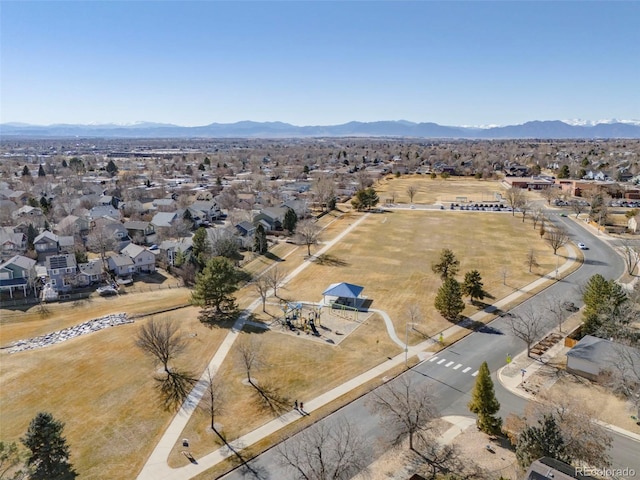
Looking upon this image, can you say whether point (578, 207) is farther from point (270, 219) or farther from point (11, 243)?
point (11, 243)

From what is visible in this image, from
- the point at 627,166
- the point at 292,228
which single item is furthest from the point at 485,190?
the point at 292,228

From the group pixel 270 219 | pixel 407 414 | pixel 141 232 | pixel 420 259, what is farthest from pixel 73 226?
pixel 407 414

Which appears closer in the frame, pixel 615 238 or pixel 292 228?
pixel 615 238

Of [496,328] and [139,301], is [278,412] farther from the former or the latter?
[139,301]

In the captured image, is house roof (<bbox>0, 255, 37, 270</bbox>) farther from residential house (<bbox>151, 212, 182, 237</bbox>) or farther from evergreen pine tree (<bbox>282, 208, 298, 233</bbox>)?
evergreen pine tree (<bbox>282, 208, 298, 233</bbox>)

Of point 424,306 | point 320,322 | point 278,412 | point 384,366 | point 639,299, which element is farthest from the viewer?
point 424,306

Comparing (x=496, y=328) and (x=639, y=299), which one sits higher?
(x=639, y=299)

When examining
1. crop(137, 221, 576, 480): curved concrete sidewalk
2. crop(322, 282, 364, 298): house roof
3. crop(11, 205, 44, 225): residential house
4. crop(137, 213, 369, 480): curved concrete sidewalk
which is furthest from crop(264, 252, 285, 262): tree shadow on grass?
crop(11, 205, 44, 225): residential house
